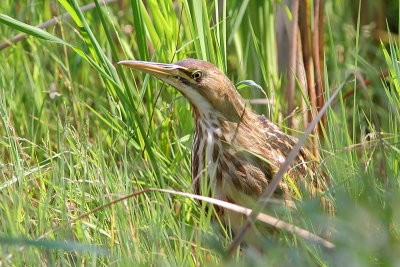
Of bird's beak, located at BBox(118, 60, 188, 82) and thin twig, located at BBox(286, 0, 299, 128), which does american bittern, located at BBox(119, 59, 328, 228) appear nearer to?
bird's beak, located at BBox(118, 60, 188, 82)

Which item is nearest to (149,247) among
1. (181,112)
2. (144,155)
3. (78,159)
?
(78,159)

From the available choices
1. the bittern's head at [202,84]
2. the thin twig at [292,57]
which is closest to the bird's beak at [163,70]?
the bittern's head at [202,84]

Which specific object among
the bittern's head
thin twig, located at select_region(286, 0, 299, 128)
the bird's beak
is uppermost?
the bird's beak

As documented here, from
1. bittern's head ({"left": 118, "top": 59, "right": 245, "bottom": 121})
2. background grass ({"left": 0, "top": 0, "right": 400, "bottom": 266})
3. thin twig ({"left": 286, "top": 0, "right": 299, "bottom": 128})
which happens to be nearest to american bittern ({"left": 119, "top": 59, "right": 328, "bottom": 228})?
bittern's head ({"left": 118, "top": 59, "right": 245, "bottom": 121})

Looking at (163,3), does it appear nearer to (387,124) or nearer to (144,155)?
(144,155)

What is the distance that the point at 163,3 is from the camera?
2.98 m

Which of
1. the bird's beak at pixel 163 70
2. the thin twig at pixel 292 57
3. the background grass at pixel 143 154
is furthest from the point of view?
the thin twig at pixel 292 57

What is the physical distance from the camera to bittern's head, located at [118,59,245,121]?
267 cm

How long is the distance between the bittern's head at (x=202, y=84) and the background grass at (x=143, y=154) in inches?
5.4

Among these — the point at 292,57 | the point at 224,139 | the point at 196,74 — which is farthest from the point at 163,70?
the point at 292,57

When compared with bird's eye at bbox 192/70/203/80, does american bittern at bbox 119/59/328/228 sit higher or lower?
lower

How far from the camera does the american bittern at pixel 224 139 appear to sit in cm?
267

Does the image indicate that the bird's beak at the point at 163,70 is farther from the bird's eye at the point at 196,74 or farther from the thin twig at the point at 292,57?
the thin twig at the point at 292,57

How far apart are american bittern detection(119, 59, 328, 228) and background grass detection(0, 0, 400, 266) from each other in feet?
0.43
